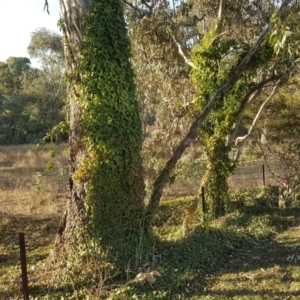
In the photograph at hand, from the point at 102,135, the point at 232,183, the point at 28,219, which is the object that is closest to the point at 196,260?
the point at 102,135

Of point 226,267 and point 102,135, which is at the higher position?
point 102,135

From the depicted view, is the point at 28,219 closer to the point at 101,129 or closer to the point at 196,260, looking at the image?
the point at 101,129

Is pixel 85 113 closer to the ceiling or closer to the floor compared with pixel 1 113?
closer to the floor

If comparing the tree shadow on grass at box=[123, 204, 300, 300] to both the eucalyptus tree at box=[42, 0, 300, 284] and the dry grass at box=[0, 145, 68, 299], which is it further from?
the dry grass at box=[0, 145, 68, 299]

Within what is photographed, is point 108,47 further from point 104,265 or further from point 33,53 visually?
point 33,53

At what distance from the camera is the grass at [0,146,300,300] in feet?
18.6

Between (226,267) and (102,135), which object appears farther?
(226,267)

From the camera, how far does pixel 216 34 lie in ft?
34.0

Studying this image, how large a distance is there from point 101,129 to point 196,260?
105 inches

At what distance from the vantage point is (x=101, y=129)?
6445 mm

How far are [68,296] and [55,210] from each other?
21.0 feet

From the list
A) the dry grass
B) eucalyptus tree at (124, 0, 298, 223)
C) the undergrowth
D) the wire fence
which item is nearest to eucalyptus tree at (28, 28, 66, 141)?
the dry grass

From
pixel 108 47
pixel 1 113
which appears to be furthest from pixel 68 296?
pixel 1 113

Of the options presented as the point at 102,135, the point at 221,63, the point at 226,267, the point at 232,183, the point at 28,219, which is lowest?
the point at 226,267
